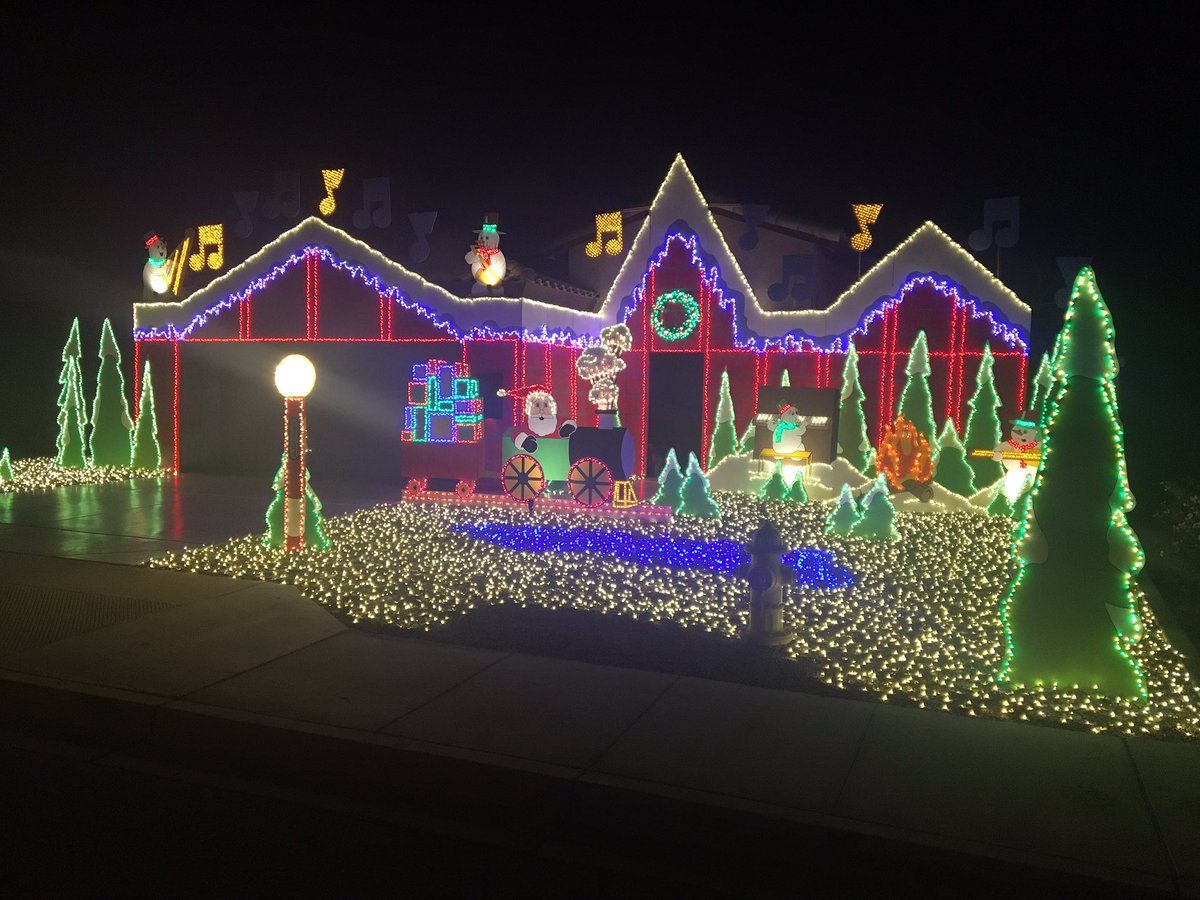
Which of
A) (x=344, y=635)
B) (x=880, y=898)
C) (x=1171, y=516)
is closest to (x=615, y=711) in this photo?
(x=880, y=898)

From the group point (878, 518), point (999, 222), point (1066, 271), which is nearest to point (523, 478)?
point (878, 518)

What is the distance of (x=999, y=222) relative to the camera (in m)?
14.9

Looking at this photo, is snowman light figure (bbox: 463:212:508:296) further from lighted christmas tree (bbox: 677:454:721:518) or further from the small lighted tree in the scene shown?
the small lighted tree

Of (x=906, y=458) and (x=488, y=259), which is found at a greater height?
(x=488, y=259)

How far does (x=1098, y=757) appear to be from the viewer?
507 cm

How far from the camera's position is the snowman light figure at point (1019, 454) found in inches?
509

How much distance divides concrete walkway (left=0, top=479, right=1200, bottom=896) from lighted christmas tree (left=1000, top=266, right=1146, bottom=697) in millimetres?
809

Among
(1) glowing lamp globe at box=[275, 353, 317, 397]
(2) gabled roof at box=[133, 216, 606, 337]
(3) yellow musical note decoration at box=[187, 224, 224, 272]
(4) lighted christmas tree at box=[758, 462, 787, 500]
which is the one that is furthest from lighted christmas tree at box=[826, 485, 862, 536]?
(3) yellow musical note decoration at box=[187, 224, 224, 272]

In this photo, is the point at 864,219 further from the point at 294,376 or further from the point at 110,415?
the point at 110,415

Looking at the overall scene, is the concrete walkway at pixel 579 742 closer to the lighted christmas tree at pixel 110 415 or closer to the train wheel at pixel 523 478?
the train wheel at pixel 523 478

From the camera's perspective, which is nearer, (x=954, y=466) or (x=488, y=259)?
(x=954, y=466)

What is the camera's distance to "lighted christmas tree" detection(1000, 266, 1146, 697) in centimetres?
604

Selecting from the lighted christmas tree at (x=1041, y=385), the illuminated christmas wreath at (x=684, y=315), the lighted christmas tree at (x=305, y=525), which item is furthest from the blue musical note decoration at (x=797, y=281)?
the lighted christmas tree at (x=305, y=525)

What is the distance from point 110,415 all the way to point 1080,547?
17959mm
